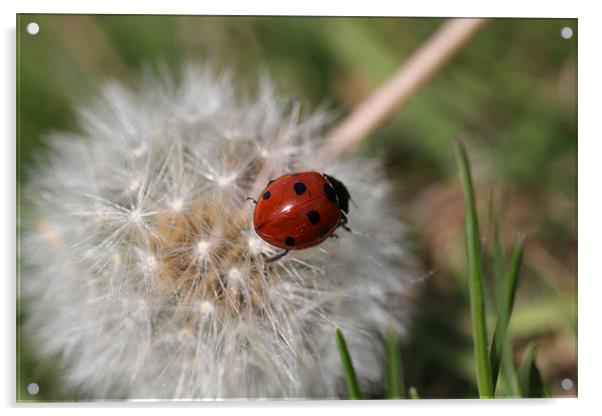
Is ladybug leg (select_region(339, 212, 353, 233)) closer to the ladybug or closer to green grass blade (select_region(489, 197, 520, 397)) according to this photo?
the ladybug

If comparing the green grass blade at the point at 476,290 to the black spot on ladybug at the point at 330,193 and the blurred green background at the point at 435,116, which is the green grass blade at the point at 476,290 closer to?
the black spot on ladybug at the point at 330,193

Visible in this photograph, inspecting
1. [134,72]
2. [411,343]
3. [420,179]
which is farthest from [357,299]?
[134,72]

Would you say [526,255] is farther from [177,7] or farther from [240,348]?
[177,7]

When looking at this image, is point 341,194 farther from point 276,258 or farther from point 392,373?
point 392,373

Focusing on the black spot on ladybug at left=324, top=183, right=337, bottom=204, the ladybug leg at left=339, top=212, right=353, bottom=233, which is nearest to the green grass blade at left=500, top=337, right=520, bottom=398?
the ladybug leg at left=339, top=212, right=353, bottom=233
